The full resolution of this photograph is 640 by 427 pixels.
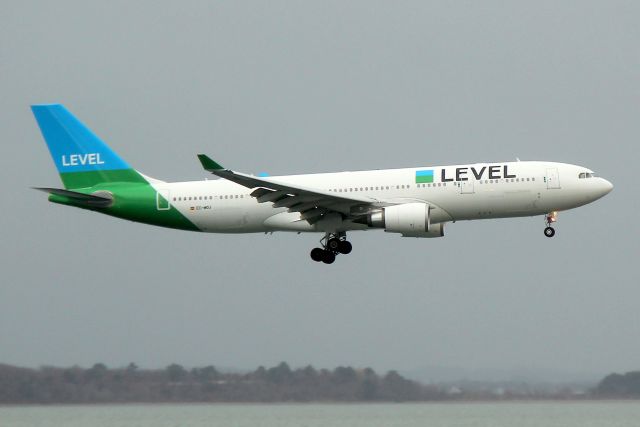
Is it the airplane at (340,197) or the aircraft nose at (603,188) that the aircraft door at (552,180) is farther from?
the aircraft nose at (603,188)

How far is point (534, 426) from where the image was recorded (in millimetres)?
98000

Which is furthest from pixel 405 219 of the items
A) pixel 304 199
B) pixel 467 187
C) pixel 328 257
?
pixel 328 257

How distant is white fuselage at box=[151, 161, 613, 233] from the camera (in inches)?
1737

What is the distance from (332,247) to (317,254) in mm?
994

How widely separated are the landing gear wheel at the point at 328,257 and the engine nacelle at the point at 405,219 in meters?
3.37

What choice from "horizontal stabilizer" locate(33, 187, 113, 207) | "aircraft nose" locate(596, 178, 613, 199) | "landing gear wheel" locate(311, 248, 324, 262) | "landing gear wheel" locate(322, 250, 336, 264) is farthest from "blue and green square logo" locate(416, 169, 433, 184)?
"horizontal stabilizer" locate(33, 187, 113, 207)

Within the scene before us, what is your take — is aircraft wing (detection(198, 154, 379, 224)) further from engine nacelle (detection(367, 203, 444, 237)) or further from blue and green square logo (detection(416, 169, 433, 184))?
blue and green square logo (detection(416, 169, 433, 184))

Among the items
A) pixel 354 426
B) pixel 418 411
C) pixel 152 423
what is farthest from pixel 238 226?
pixel 418 411

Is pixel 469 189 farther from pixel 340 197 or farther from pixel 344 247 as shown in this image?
pixel 344 247

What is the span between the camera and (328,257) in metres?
47.4

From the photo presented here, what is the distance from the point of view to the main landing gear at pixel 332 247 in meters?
47.0

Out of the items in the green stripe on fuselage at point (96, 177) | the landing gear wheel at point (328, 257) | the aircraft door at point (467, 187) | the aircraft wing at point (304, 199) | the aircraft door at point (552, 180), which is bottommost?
the landing gear wheel at point (328, 257)

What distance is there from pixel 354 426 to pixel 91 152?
5515 centimetres

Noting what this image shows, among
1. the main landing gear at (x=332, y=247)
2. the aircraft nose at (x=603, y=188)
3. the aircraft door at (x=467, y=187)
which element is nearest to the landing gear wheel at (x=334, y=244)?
the main landing gear at (x=332, y=247)
